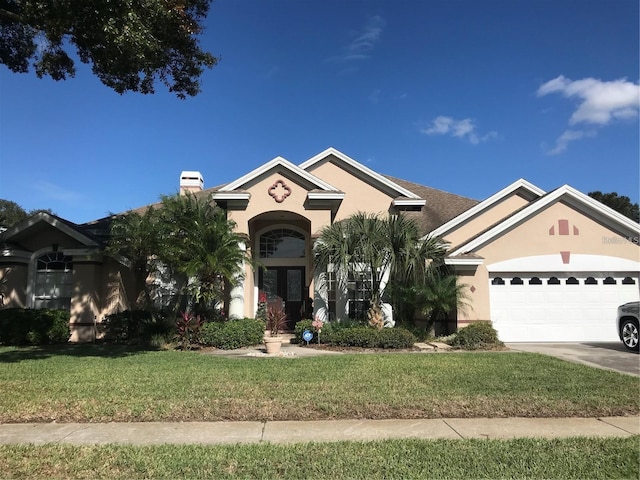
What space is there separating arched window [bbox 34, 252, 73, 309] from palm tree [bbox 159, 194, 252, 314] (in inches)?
190

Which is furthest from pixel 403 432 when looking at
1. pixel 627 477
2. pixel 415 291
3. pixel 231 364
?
pixel 415 291

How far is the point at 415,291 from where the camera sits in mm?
14852

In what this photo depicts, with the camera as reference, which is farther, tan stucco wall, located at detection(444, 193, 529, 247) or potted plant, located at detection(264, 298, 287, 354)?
tan stucco wall, located at detection(444, 193, 529, 247)

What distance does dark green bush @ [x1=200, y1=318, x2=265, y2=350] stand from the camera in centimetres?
1402

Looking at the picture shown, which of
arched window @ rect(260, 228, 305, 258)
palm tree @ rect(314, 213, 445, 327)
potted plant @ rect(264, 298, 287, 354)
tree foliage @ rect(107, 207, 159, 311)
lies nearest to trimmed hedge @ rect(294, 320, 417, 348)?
palm tree @ rect(314, 213, 445, 327)

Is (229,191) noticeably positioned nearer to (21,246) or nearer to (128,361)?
(128,361)

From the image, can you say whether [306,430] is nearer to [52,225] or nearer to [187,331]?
[187,331]

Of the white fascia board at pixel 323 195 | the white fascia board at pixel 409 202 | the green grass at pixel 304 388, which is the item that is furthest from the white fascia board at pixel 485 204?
the green grass at pixel 304 388

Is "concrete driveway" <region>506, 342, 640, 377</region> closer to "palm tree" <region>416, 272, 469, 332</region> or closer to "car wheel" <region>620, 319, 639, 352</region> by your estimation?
"car wheel" <region>620, 319, 639, 352</region>

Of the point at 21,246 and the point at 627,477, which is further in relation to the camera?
the point at 21,246

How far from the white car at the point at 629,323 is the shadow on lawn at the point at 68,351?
1331 cm

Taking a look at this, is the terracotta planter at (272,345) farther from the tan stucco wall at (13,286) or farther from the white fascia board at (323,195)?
the tan stucco wall at (13,286)

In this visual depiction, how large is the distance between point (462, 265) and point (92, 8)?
1219cm

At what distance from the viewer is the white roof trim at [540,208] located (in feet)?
51.7
